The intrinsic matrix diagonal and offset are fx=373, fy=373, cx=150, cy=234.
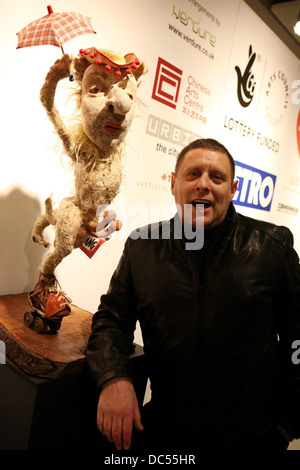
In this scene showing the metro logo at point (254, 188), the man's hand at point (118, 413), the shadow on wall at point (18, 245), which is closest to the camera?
the man's hand at point (118, 413)

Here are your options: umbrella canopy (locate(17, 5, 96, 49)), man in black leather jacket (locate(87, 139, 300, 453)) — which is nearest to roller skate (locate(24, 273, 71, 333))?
man in black leather jacket (locate(87, 139, 300, 453))

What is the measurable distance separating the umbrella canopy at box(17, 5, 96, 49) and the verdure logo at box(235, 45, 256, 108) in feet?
5.66

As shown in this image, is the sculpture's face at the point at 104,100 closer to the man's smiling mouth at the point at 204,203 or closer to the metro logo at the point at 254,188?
the man's smiling mouth at the point at 204,203

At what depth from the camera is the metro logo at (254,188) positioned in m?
2.85

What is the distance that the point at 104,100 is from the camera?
1.17 metres

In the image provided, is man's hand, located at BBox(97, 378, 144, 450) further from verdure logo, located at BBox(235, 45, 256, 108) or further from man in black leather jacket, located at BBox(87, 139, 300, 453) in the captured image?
verdure logo, located at BBox(235, 45, 256, 108)

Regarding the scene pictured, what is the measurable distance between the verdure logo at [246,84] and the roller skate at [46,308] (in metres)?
1.99

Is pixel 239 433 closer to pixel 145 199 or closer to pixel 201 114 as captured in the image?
pixel 145 199

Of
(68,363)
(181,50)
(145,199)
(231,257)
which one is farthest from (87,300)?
(181,50)

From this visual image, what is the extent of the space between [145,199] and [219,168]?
927 millimetres

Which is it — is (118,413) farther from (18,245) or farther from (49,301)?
(18,245)

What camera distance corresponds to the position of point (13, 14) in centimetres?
136

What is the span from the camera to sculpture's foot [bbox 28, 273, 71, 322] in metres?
1.24

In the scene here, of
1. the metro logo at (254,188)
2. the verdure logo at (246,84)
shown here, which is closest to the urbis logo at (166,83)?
the verdure logo at (246,84)
